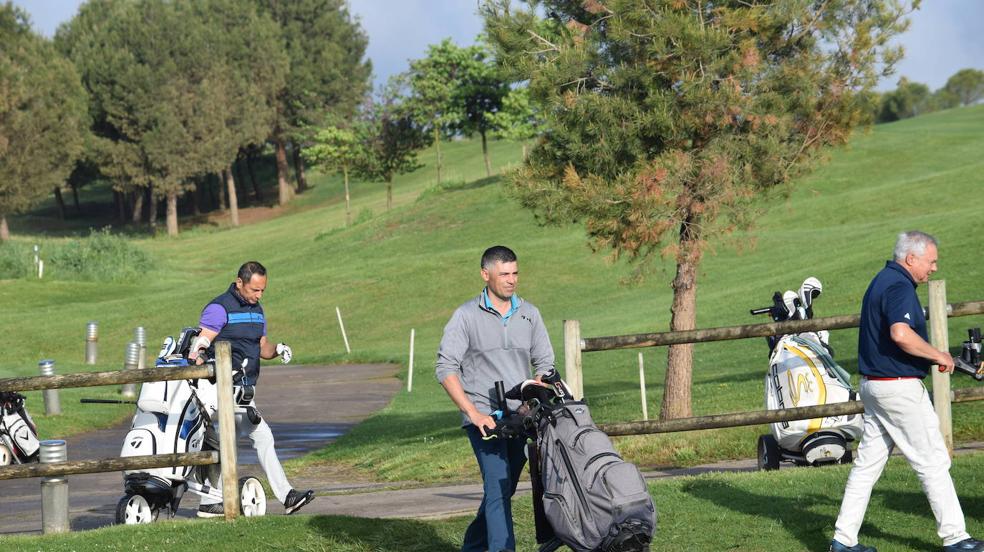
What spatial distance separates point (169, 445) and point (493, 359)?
4134mm

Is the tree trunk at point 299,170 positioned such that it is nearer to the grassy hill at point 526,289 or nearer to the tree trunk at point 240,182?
the tree trunk at point 240,182

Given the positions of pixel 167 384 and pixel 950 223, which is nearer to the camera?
pixel 167 384

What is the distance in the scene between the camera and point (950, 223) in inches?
1377

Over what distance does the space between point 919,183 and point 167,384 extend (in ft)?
136

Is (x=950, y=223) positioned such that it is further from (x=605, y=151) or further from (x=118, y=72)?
(x=118, y=72)

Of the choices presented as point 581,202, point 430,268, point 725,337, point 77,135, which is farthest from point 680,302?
point 77,135

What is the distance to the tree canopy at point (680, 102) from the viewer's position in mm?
14398

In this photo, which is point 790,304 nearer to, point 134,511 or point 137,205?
point 134,511

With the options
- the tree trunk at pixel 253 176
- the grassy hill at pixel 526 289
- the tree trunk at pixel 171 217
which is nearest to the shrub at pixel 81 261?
the grassy hill at pixel 526 289

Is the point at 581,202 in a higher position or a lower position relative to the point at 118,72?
lower

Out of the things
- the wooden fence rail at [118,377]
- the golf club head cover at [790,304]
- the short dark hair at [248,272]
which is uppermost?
the short dark hair at [248,272]

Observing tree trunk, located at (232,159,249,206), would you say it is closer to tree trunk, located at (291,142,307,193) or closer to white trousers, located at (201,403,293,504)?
tree trunk, located at (291,142,307,193)

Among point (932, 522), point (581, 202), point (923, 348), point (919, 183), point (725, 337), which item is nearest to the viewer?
point (923, 348)

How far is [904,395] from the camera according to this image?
303 inches
